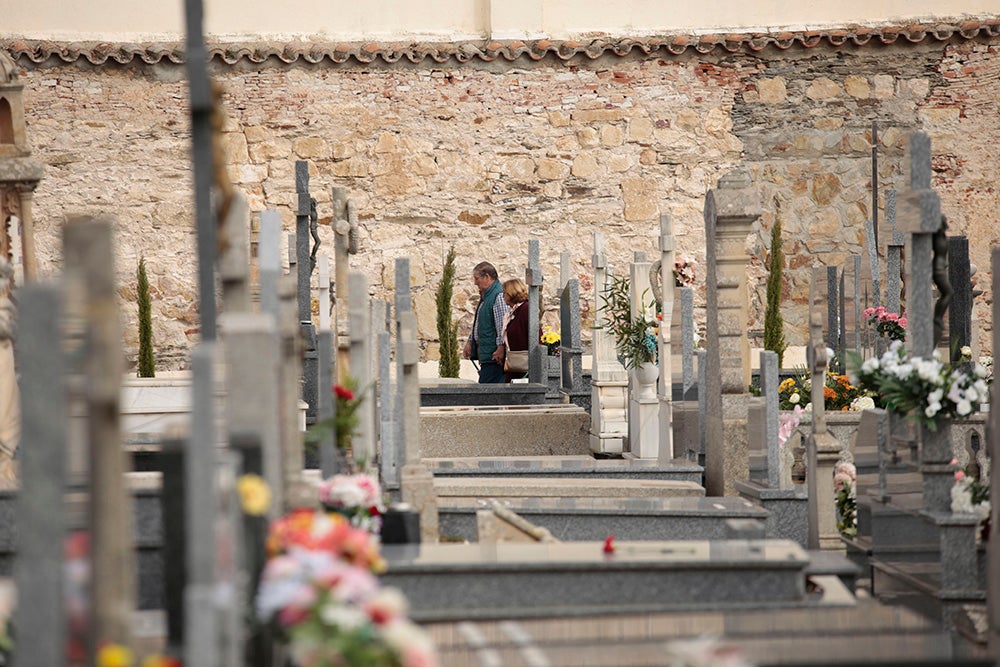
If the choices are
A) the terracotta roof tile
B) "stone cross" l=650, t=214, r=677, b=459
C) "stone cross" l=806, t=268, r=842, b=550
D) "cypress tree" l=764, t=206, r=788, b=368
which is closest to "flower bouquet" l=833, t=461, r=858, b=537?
"stone cross" l=806, t=268, r=842, b=550

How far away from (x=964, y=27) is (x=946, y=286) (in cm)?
1219

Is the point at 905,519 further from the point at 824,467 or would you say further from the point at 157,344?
the point at 157,344

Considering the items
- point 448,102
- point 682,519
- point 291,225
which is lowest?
point 682,519

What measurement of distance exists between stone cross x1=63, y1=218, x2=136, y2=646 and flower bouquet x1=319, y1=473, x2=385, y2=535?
2396 millimetres

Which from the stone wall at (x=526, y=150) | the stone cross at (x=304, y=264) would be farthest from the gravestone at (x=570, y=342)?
the stone wall at (x=526, y=150)

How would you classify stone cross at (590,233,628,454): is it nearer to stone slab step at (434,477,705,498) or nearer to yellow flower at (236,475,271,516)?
stone slab step at (434,477,705,498)

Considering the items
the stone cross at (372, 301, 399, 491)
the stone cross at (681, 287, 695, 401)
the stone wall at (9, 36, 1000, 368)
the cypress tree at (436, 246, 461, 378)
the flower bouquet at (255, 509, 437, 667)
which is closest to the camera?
the flower bouquet at (255, 509, 437, 667)

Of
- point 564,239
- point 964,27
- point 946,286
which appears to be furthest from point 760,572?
point 964,27

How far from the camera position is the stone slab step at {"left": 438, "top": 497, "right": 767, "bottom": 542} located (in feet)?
22.4

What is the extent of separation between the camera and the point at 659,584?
5199mm

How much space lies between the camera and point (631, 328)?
10.6 m

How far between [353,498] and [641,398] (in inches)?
199

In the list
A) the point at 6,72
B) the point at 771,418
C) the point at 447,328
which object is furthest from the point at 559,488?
the point at 447,328

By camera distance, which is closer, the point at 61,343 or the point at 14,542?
the point at 61,343
